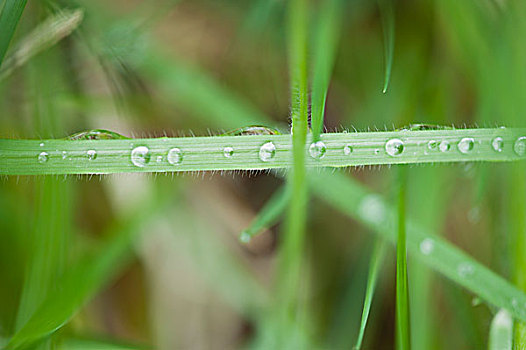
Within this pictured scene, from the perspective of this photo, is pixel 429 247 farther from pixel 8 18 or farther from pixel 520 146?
pixel 8 18

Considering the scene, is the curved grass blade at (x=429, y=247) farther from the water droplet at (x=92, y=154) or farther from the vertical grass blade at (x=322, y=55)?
the water droplet at (x=92, y=154)

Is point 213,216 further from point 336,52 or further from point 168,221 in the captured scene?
point 336,52

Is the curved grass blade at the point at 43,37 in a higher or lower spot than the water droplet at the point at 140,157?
higher

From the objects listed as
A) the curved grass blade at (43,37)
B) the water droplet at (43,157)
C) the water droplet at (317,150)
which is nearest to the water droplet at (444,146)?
the water droplet at (317,150)

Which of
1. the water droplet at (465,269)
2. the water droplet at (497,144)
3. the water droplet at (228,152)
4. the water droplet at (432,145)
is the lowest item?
the water droplet at (465,269)

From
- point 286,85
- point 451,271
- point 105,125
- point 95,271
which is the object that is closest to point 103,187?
point 105,125

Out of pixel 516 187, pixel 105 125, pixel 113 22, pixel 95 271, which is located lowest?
pixel 95 271

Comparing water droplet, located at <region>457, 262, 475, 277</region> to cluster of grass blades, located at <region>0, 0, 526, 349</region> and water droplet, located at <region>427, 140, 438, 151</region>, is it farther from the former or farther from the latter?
water droplet, located at <region>427, 140, 438, 151</region>

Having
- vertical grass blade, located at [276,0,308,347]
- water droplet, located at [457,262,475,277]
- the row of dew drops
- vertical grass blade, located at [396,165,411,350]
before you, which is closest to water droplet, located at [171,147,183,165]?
the row of dew drops
